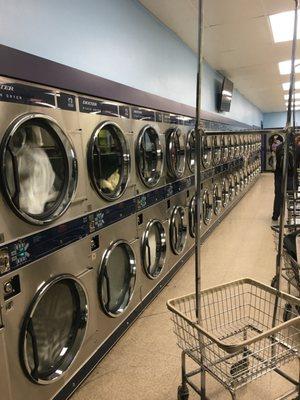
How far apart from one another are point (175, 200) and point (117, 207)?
4.78 ft

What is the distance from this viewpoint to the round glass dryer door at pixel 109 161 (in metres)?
2.23

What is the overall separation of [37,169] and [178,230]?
2.48m

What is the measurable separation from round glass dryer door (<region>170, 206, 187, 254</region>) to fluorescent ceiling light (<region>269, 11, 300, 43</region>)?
105 inches

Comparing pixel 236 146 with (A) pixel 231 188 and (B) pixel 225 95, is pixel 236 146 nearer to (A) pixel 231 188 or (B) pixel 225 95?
(A) pixel 231 188

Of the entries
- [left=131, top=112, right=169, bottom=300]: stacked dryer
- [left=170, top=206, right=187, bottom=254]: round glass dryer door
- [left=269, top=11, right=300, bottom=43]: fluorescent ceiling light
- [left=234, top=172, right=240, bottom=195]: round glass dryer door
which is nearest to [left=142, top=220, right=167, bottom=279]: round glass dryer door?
[left=131, top=112, right=169, bottom=300]: stacked dryer

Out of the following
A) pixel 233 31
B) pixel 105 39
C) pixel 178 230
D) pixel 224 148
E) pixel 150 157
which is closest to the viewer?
pixel 105 39

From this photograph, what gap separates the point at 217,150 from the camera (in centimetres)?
595

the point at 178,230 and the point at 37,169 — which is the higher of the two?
the point at 37,169

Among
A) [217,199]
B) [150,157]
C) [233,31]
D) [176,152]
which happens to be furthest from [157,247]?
[233,31]

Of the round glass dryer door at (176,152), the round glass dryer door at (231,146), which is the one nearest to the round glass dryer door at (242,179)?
the round glass dryer door at (231,146)

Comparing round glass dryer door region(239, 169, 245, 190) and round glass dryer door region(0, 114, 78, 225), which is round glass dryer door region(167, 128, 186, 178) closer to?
round glass dryer door region(0, 114, 78, 225)

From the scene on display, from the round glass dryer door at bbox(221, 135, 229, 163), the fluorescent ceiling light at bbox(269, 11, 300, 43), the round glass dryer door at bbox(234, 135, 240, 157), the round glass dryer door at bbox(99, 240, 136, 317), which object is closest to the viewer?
the round glass dryer door at bbox(99, 240, 136, 317)

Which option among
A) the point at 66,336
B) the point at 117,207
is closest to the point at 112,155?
the point at 117,207

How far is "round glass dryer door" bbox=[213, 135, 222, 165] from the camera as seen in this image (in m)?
5.73
